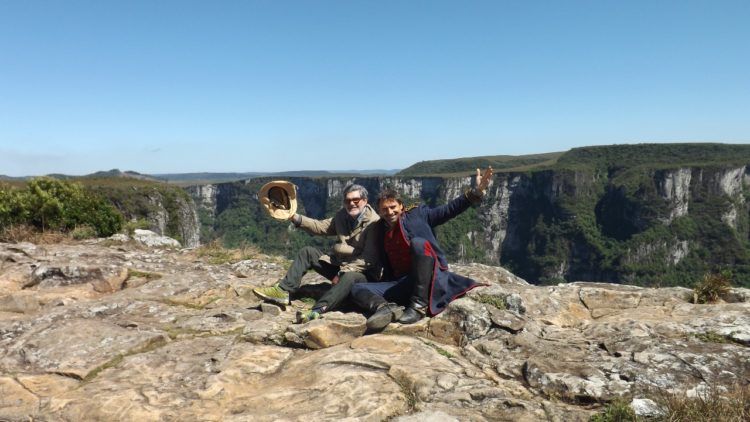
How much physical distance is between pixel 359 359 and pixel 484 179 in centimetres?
370

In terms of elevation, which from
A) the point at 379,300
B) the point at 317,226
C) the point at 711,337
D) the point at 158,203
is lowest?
the point at 158,203

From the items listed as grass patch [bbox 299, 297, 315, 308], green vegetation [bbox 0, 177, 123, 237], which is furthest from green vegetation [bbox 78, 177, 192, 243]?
grass patch [bbox 299, 297, 315, 308]

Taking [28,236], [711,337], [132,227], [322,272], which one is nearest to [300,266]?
[322,272]

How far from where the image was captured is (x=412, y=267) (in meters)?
6.91

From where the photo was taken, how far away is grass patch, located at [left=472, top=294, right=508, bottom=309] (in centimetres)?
729

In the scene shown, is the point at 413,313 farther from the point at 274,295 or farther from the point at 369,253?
the point at 274,295

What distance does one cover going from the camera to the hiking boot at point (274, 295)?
8.11 meters

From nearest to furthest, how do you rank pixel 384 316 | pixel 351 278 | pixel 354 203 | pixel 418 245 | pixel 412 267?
pixel 384 316
pixel 418 245
pixel 412 267
pixel 351 278
pixel 354 203

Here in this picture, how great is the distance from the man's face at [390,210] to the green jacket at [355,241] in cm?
56

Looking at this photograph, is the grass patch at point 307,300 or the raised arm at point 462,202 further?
the grass patch at point 307,300

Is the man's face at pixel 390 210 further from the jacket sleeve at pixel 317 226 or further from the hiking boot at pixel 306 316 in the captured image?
the hiking boot at pixel 306 316

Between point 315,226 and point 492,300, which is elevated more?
point 315,226

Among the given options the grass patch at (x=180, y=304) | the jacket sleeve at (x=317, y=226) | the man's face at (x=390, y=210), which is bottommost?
the grass patch at (x=180, y=304)

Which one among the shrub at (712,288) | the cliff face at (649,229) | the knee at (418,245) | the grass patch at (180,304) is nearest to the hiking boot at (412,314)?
the knee at (418,245)
